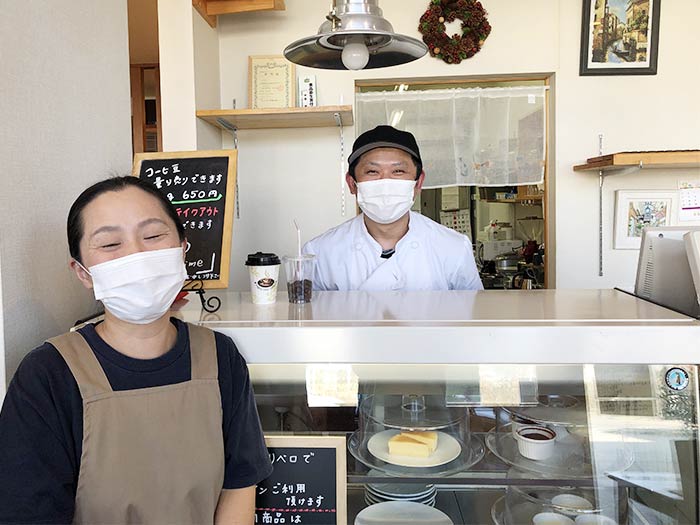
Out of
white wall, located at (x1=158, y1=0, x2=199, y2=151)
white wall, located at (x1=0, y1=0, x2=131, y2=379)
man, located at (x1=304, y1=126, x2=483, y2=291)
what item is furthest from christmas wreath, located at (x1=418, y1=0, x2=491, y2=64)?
white wall, located at (x1=0, y1=0, x2=131, y2=379)

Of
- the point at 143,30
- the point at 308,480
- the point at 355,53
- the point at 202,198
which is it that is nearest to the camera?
the point at 308,480

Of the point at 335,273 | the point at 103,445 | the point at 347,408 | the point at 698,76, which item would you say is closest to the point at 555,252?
the point at 698,76

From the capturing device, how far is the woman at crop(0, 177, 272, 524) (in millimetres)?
819

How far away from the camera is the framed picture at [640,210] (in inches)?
123

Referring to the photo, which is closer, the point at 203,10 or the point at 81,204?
the point at 81,204

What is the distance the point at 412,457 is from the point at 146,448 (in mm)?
549

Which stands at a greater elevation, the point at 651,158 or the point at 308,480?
the point at 651,158

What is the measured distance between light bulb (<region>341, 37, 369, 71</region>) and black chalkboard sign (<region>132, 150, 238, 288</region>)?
0.41 meters

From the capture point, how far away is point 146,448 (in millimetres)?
881

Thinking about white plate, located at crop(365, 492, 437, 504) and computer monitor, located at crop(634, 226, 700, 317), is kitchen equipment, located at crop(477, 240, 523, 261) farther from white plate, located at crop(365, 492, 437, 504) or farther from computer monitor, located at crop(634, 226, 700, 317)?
white plate, located at crop(365, 492, 437, 504)

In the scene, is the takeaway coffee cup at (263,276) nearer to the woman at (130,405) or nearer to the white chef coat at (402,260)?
the woman at (130,405)

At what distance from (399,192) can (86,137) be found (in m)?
0.87

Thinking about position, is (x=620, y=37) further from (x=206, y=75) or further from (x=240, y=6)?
(x=206, y=75)

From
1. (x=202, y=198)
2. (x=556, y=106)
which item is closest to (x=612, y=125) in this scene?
(x=556, y=106)
